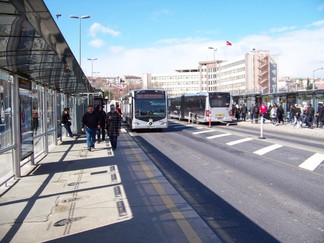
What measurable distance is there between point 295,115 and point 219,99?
687cm

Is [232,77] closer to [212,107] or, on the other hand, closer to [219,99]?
[219,99]

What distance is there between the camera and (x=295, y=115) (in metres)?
26.7

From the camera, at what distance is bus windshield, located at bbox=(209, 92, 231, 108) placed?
31484 mm

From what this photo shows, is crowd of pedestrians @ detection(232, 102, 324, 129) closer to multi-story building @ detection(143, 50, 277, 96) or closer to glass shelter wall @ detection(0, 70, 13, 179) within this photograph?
glass shelter wall @ detection(0, 70, 13, 179)

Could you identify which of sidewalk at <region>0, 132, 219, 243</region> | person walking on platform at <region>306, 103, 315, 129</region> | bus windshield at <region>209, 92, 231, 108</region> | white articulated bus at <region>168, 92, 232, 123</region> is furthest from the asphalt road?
bus windshield at <region>209, 92, 231, 108</region>

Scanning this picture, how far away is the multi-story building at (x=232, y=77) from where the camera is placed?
129625 millimetres

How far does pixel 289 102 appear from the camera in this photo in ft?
101

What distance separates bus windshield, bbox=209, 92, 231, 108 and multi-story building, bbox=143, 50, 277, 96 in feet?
263

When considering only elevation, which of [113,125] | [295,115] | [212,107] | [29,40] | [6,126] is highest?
[29,40]

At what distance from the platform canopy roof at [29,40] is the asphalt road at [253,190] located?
3.72 metres

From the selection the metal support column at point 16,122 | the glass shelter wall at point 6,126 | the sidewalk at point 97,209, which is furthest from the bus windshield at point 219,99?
the glass shelter wall at point 6,126

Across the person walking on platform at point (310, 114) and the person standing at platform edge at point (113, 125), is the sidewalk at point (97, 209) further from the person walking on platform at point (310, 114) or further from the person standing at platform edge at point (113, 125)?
the person walking on platform at point (310, 114)

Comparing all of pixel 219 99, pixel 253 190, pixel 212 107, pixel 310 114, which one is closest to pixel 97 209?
pixel 253 190

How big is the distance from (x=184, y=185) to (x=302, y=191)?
2479 mm
